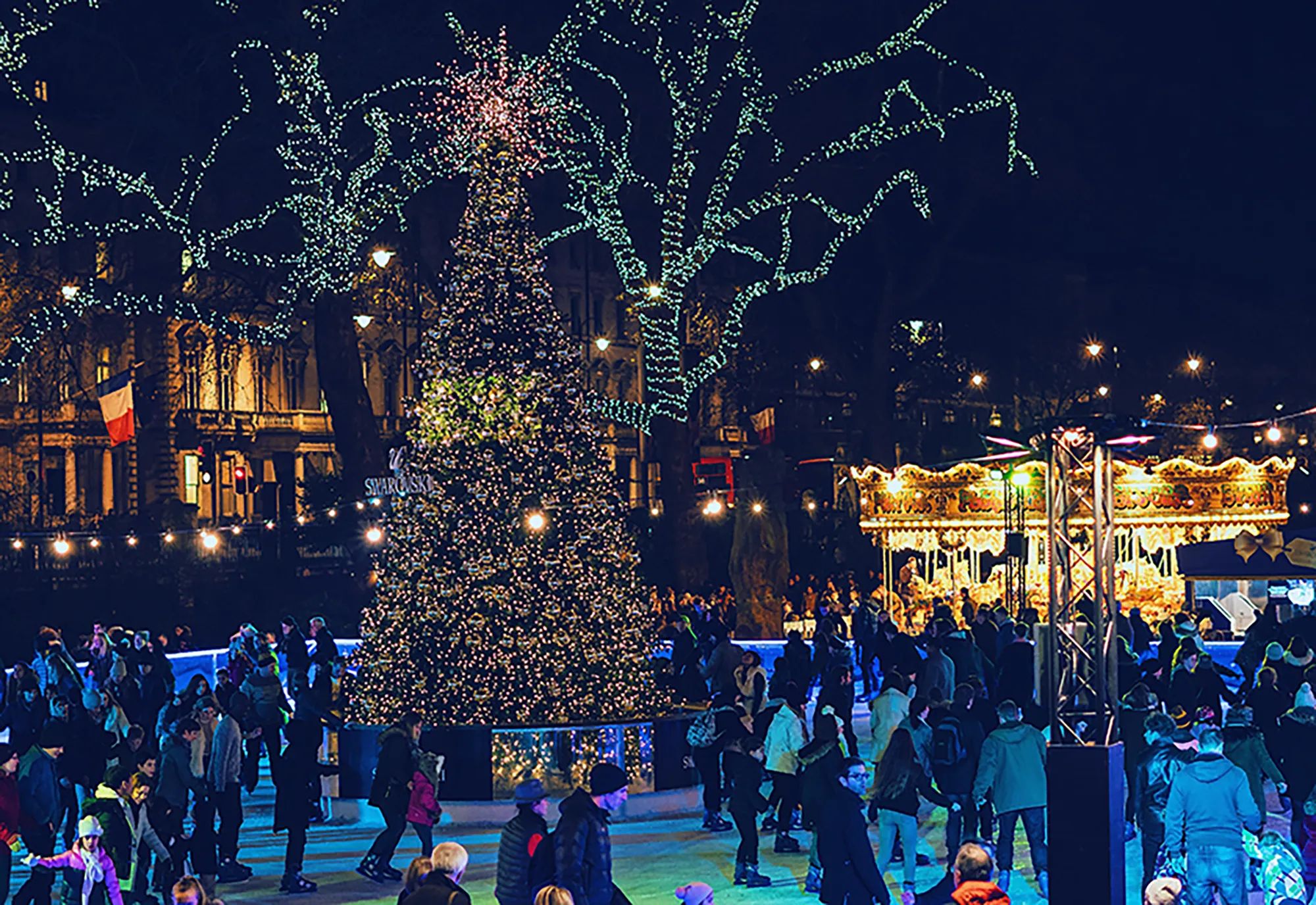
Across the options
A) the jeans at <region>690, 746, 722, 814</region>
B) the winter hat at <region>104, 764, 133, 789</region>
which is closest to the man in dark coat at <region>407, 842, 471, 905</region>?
the winter hat at <region>104, 764, 133, 789</region>

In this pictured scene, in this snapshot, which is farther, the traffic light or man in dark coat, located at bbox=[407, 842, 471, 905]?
the traffic light

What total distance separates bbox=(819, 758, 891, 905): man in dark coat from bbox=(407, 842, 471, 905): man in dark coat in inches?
141

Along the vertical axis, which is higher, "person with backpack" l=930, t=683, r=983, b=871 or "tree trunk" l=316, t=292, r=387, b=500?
"tree trunk" l=316, t=292, r=387, b=500

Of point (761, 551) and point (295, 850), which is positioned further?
point (761, 551)

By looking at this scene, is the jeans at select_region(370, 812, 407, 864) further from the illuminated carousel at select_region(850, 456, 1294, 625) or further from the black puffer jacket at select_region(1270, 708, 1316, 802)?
the illuminated carousel at select_region(850, 456, 1294, 625)

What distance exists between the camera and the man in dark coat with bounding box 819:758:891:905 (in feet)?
38.5

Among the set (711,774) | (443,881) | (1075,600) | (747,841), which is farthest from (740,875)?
(443,881)

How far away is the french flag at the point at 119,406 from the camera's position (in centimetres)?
2956

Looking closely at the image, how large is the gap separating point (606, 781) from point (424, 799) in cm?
471

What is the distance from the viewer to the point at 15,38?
29016mm

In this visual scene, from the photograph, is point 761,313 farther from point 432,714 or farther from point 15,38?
point 432,714

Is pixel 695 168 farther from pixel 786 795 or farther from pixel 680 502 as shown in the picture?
pixel 786 795

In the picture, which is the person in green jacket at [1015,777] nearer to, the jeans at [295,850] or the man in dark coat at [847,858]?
the man in dark coat at [847,858]

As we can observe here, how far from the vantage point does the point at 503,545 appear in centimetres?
1867
